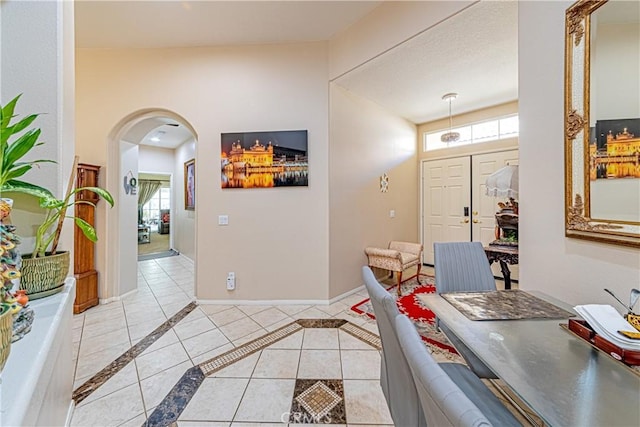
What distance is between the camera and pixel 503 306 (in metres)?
1.27

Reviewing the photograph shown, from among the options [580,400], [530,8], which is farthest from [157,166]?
[580,400]

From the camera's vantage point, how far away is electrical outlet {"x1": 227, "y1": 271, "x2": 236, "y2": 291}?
3.12 m

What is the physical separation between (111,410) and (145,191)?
356 inches

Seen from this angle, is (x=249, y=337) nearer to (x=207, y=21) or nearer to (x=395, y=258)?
(x=395, y=258)

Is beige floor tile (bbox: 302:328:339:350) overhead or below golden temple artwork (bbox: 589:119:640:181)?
below

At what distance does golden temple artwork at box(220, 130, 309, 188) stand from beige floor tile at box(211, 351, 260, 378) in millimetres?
1891

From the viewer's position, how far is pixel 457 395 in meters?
0.48

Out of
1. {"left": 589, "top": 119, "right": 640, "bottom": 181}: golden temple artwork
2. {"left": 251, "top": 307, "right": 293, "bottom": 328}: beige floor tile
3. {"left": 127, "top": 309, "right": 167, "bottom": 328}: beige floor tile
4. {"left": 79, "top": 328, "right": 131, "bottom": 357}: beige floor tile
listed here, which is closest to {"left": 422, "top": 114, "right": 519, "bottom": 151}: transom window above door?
{"left": 589, "top": 119, "right": 640, "bottom": 181}: golden temple artwork

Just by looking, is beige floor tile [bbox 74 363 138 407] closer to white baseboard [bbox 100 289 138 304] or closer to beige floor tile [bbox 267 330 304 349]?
beige floor tile [bbox 267 330 304 349]

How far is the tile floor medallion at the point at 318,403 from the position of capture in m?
1.46

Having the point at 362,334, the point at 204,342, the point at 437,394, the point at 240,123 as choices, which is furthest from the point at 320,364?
the point at 240,123

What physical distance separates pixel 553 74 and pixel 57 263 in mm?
2813

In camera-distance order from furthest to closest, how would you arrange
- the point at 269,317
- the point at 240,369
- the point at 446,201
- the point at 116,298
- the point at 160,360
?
the point at 446,201
the point at 116,298
the point at 269,317
the point at 160,360
the point at 240,369

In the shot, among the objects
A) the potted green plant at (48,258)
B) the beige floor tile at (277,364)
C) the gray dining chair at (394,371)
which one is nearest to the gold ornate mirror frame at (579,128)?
the gray dining chair at (394,371)
